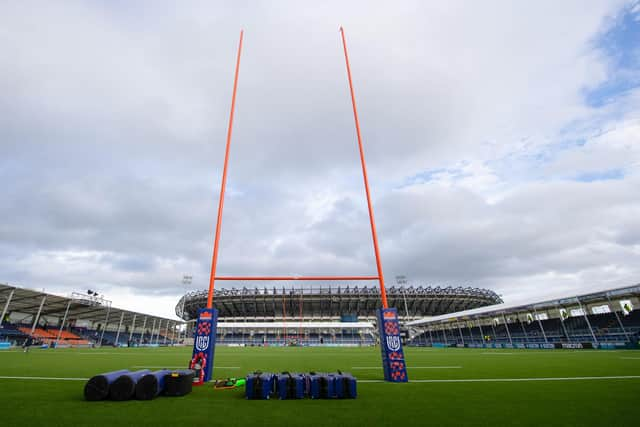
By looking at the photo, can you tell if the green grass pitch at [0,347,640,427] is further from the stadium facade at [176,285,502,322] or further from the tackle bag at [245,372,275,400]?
the stadium facade at [176,285,502,322]

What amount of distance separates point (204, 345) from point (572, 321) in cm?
5239

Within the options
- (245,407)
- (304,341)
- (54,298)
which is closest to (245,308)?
(304,341)

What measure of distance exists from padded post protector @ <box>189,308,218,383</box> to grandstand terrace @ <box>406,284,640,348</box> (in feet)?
102

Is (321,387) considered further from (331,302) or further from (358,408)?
(331,302)

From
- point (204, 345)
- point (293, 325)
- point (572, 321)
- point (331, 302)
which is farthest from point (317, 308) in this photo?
point (204, 345)

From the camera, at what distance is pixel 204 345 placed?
7.90 metres

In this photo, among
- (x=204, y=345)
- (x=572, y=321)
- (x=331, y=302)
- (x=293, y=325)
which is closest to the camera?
(x=204, y=345)

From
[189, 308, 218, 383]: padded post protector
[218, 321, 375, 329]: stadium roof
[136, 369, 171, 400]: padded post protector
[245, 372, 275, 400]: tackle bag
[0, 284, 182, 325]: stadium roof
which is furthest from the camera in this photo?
[218, 321, 375, 329]: stadium roof

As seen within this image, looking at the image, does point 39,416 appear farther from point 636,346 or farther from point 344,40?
point 636,346

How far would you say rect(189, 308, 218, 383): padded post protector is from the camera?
7.50 m

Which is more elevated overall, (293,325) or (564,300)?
(293,325)

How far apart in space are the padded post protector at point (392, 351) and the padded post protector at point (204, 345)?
4.83 meters

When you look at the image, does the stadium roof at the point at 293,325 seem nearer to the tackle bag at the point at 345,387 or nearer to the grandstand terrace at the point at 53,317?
the grandstand terrace at the point at 53,317

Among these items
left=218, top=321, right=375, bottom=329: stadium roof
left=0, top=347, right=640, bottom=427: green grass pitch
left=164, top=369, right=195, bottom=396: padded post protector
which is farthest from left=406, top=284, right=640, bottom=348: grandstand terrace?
left=164, top=369, right=195, bottom=396: padded post protector
